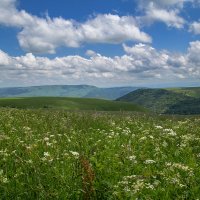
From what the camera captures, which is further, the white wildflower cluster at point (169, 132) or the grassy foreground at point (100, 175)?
the white wildflower cluster at point (169, 132)

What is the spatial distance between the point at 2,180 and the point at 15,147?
3.02 meters

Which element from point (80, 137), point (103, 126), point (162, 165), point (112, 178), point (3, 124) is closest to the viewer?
point (112, 178)

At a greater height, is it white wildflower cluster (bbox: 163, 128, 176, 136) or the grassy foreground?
white wildflower cluster (bbox: 163, 128, 176, 136)

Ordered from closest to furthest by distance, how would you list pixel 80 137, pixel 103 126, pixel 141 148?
pixel 141 148, pixel 80 137, pixel 103 126

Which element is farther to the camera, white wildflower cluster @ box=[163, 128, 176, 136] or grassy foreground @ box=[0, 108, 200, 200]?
white wildflower cluster @ box=[163, 128, 176, 136]

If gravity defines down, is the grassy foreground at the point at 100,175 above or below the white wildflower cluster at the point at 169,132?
below

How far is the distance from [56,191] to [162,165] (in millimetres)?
2809

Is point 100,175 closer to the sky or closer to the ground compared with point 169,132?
closer to the ground

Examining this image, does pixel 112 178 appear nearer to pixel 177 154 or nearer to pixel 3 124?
pixel 177 154

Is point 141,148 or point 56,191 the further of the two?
point 141,148

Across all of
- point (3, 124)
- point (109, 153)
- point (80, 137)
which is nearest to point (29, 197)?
point (109, 153)

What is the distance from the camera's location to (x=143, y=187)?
6.89 m

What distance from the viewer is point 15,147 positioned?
10.8 m

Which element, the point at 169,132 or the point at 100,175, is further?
the point at 169,132
